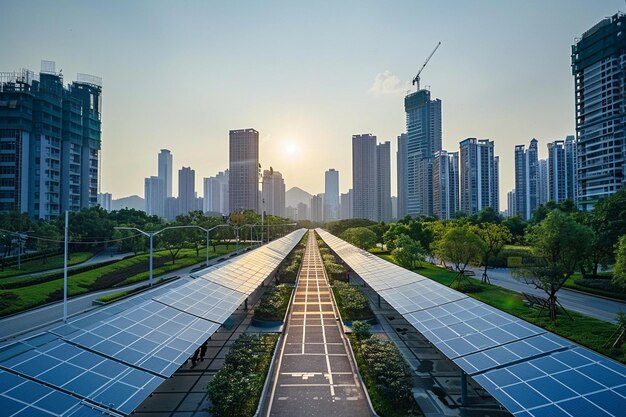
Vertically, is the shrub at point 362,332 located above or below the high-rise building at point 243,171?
below

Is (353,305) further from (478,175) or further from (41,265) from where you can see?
(478,175)

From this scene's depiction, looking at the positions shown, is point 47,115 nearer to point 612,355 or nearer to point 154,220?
point 154,220

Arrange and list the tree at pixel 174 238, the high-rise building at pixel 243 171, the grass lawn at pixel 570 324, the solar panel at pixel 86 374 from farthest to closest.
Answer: the high-rise building at pixel 243 171, the tree at pixel 174 238, the grass lawn at pixel 570 324, the solar panel at pixel 86 374

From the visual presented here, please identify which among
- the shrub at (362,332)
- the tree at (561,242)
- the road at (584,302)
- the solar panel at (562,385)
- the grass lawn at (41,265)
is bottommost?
the road at (584,302)

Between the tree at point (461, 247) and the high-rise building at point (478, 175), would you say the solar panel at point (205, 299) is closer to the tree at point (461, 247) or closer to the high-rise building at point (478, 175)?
the tree at point (461, 247)

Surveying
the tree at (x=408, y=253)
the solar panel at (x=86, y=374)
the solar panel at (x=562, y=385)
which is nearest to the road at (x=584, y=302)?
the tree at (x=408, y=253)
